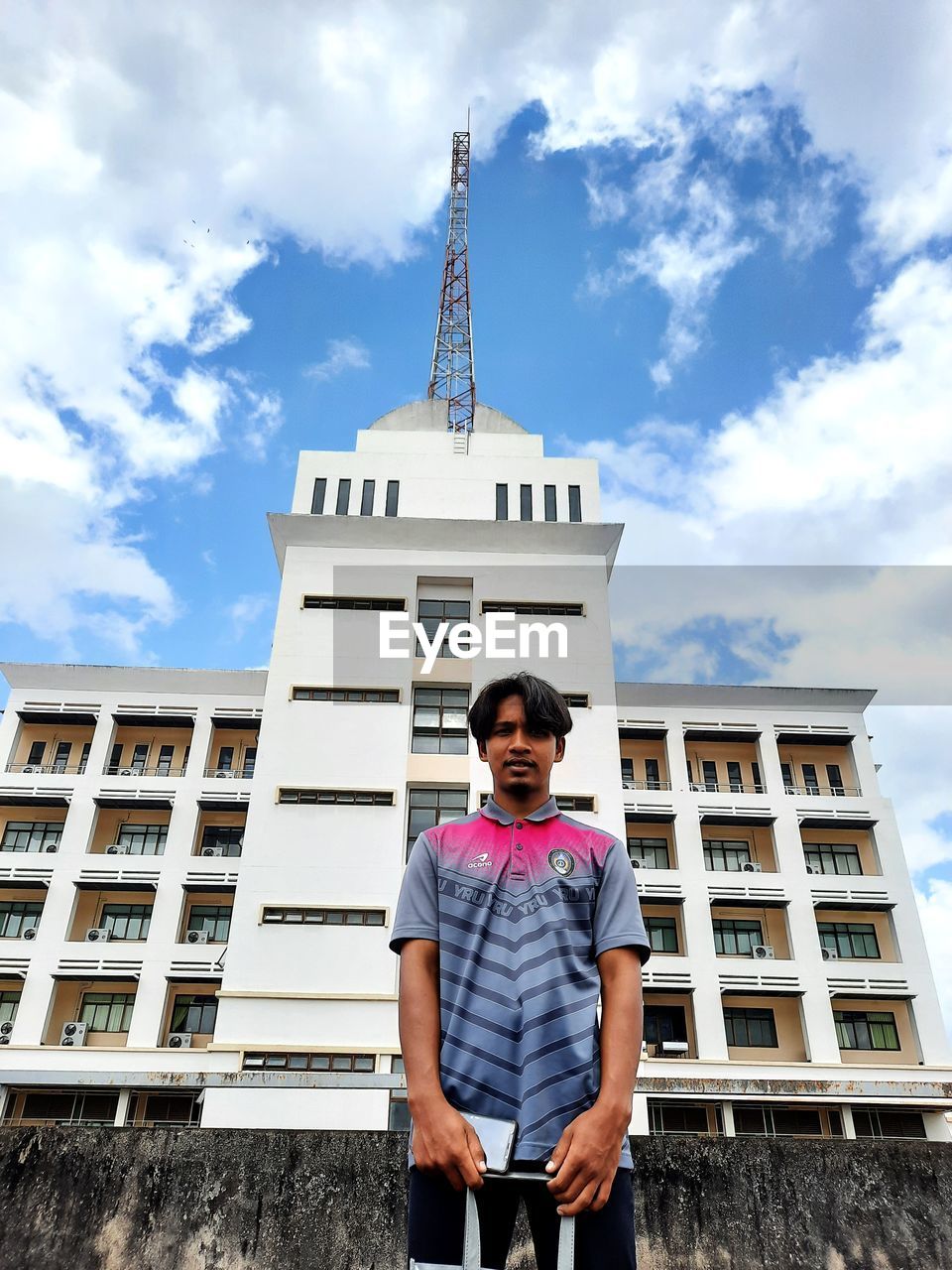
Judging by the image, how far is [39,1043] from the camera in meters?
23.5

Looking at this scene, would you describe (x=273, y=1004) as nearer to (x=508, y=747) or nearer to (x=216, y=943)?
(x=216, y=943)

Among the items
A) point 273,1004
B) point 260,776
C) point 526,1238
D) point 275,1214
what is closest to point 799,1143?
point 526,1238

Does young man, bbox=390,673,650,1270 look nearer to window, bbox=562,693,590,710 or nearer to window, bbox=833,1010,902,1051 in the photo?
window, bbox=562,693,590,710

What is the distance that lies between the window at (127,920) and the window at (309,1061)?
437 inches

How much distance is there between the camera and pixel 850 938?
26.8 m

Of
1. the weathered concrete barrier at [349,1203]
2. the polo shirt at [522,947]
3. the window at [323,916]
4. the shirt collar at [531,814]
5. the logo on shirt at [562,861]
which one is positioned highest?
the window at [323,916]

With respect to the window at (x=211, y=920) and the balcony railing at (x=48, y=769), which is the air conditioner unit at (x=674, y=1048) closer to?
the window at (x=211, y=920)

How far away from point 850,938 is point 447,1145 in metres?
29.0

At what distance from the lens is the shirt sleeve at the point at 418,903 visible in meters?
2.05

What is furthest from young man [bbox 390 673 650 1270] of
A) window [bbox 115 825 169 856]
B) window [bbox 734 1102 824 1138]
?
window [bbox 115 825 169 856]

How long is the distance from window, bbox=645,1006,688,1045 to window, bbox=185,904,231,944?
42.5 feet

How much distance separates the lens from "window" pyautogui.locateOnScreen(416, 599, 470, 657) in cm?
2181

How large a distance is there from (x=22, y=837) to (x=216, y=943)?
7757 mm

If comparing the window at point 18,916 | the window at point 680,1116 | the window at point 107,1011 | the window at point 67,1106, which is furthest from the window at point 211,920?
the window at point 680,1116
